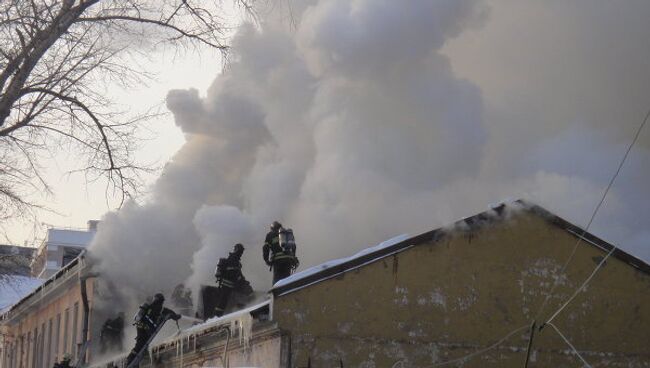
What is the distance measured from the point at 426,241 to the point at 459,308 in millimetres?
1095

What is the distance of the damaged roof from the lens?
1421cm

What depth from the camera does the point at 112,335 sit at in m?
23.1

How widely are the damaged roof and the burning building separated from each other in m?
0.02

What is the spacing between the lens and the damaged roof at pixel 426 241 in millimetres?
14211

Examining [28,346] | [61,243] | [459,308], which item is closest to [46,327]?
[28,346]

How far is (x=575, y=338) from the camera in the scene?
51.7 ft

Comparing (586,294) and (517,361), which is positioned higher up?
(586,294)

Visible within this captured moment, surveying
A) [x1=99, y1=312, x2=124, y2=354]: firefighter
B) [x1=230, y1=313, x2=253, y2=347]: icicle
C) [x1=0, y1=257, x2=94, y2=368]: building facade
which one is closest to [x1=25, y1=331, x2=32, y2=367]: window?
[x1=0, y1=257, x2=94, y2=368]: building facade

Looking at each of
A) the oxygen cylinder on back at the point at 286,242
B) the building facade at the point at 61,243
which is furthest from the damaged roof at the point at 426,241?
the building facade at the point at 61,243

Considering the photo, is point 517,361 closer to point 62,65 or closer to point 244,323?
point 244,323

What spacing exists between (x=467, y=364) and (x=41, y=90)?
7.04 m

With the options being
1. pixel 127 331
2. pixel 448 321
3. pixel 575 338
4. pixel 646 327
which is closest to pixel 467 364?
pixel 448 321

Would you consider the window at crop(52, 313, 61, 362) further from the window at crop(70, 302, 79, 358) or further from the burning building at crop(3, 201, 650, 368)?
the burning building at crop(3, 201, 650, 368)

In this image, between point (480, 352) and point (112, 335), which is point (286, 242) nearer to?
point (480, 352)
